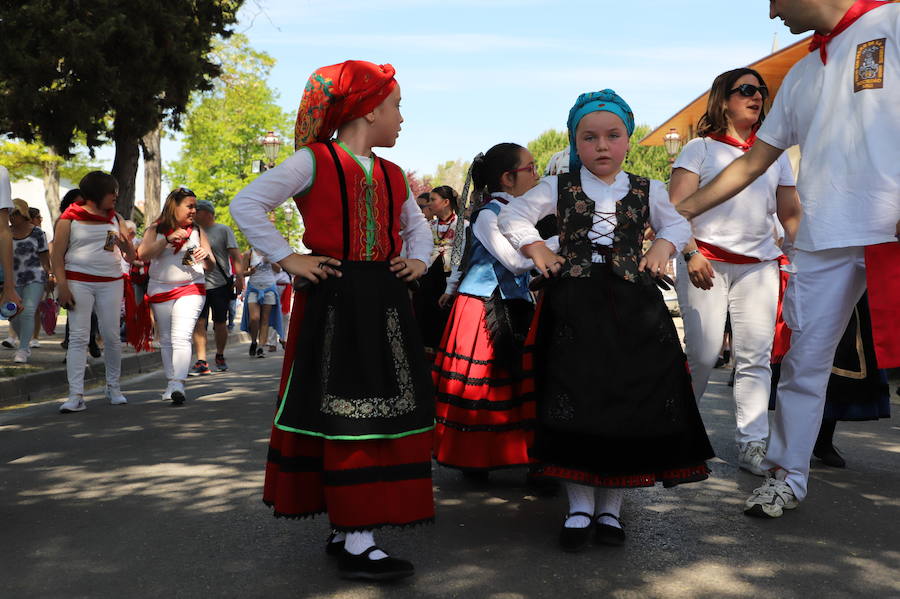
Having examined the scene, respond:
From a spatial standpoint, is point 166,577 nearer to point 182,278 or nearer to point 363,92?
point 363,92

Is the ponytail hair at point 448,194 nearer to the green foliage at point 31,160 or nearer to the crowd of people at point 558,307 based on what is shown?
the crowd of people at point 558,307

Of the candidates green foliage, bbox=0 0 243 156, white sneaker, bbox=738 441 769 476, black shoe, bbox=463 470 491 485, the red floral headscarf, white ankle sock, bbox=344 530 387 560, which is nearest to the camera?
white ankle sock, bbox=344 530 387 560

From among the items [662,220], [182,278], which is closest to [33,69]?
[182,278]

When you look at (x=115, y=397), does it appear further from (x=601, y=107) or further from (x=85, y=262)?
(x=601, y=107)

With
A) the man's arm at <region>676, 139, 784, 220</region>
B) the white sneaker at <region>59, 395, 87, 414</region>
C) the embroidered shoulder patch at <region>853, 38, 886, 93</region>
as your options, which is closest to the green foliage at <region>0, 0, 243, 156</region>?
the white sneaker at <region>59, 395, 87, 414</region>

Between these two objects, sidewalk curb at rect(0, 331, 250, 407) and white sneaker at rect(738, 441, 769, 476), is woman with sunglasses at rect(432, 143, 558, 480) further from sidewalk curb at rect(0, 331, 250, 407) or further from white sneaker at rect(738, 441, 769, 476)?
sidewalk curb at rect(0, 331, 250, 407)

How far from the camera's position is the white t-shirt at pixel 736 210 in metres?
5.36

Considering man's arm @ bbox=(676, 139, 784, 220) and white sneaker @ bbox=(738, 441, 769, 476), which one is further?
white sneaker @ bbox=(738, 441, 769, 476)

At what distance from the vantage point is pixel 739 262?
5.39 meters

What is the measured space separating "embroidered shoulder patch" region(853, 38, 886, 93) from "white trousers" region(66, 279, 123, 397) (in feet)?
20.9

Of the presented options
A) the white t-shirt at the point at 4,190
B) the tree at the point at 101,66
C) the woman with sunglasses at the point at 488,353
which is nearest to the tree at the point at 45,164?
the tree at the point at 101,66

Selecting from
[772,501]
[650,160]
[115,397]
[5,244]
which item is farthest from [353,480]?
[650,160]

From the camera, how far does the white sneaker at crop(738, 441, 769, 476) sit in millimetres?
5355

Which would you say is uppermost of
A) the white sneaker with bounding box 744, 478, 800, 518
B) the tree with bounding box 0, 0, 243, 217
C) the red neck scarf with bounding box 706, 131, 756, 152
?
the tree with bounding box 0, 0, 243, 217
